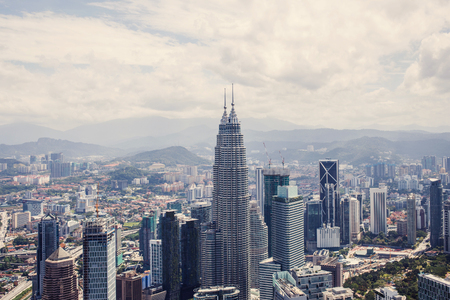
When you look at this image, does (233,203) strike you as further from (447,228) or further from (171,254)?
(447,228)

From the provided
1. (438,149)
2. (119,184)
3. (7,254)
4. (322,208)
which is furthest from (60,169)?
(438,149)

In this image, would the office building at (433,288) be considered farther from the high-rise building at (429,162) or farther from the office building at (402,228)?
the high-rise building at (429,162)

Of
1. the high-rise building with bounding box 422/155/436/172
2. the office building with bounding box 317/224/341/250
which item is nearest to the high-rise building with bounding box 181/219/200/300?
the office building with bounding box 317/224/341/250

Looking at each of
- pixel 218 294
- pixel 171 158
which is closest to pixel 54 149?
pixel 171 158

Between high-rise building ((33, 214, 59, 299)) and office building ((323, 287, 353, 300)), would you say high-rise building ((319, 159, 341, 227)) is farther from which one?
high-rise building ((33, 214, 59, 299))

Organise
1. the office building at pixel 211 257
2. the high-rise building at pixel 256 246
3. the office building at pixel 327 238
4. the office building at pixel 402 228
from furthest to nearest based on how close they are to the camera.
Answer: the office building at pixel 402 228 < the office building at pixel 327 238 < the high-rise building at pixel 256 246 < the office building at pixel 211 257

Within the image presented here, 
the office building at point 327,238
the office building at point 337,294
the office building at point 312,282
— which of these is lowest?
the office building at point 327,238

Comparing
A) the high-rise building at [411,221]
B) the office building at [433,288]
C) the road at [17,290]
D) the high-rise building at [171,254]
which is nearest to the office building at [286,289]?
the office building at [433,288]
